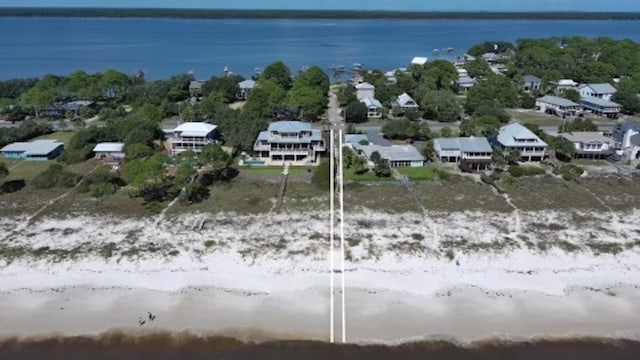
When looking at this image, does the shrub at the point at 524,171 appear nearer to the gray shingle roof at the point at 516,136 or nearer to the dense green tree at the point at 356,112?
the gray shingle roof at the point at 516,136

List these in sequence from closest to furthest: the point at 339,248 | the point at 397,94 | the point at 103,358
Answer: the point at 103,358 → the point at 339,248 → the point at 397,94

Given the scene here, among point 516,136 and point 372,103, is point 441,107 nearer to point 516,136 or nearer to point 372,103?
point 372,103

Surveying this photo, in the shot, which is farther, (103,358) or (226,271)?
(226,271)

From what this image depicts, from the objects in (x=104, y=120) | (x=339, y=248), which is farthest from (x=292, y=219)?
(x=104, y=120)

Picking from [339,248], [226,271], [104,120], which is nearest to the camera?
[226,271]

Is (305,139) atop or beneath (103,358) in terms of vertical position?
atop

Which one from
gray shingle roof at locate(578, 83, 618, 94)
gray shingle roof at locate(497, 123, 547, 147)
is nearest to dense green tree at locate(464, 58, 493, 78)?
gray shingle roof at locate(578, 83, 618, 94)

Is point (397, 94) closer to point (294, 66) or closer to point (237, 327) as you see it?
point (294, 66)
